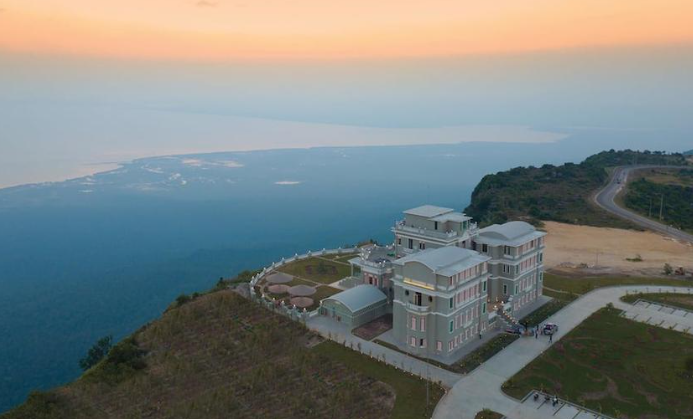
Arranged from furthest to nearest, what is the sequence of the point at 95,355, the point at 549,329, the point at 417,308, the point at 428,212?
the point at 428,212
the point at 95,355
the point at 549,329
the point at 417,308

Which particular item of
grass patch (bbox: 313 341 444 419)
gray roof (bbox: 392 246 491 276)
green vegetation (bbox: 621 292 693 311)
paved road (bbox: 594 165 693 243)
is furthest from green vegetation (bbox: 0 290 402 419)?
paved road (bbox: 594 165 693 243)

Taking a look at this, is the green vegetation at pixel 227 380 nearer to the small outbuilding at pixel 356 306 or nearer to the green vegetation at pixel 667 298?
the small outbuilding at pixel 356 306

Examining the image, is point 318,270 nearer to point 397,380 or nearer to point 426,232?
point 426,232

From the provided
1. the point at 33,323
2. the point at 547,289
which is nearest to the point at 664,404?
the point at 547,289

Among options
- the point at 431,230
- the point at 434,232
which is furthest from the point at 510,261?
the point at 431,230

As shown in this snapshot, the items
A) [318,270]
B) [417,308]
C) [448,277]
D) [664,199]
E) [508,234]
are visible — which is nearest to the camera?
[448,277]
